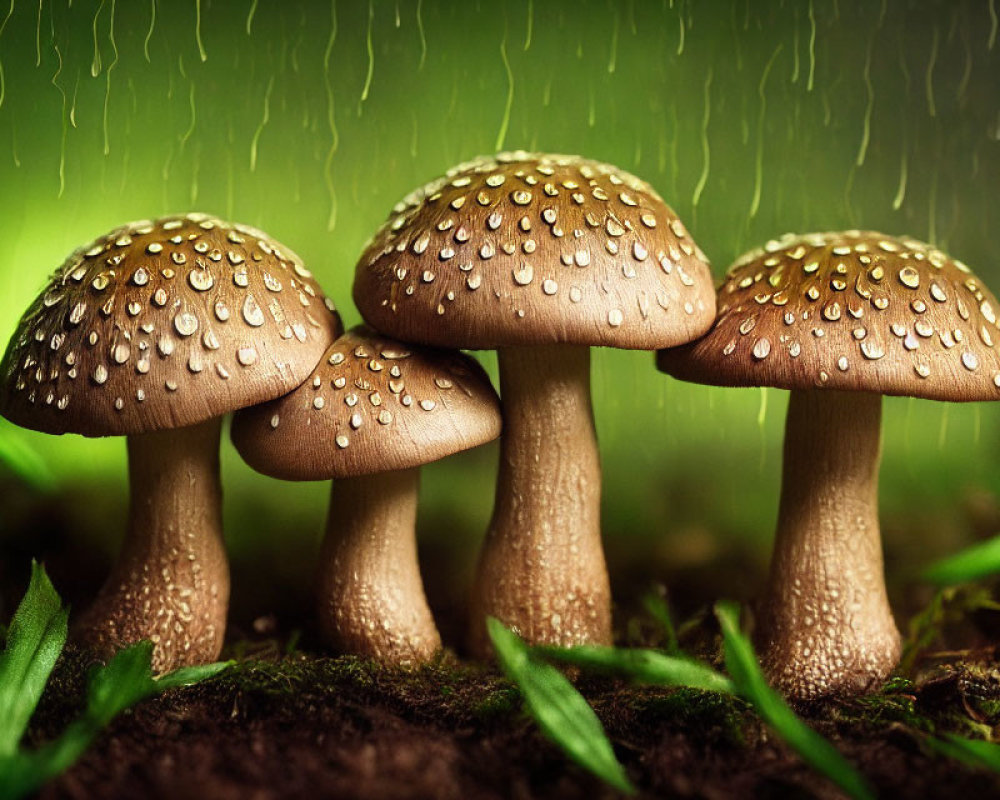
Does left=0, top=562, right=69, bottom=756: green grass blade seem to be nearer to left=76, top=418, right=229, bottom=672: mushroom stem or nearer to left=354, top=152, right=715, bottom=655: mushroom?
left=76, top=418, right=229, bottom=672: mushroom stem

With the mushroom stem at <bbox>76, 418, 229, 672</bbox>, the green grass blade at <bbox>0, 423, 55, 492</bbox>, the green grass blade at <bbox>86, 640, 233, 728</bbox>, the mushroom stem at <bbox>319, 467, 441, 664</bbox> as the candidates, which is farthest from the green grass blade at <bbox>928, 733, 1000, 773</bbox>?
the green grass blade at <bbox>0, 423, 55, 492</bbox>

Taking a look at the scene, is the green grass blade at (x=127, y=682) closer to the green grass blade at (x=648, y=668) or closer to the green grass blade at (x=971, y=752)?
the green grass blade at (x=648, y=668)

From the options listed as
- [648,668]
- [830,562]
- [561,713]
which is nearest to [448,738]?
[561,713]

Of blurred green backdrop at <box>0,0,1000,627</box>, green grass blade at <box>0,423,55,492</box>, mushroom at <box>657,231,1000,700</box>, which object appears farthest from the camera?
blurred green backdrop at <box>0,0,1000,627</box>

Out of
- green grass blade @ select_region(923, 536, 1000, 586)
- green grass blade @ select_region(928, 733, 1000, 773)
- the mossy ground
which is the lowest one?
the mossy ground

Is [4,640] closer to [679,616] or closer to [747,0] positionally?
[679,616]

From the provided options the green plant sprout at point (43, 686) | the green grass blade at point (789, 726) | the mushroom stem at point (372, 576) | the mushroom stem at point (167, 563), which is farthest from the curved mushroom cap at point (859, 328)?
the green plant sprout at point (43, 686)

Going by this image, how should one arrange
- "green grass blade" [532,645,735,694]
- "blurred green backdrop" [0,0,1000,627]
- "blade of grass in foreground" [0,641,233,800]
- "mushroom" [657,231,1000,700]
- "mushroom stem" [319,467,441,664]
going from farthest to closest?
"blurred green backdrop" [0,0,1000,627]
"mushroom stem" [319,467,441,664]
"mushroom" [657,231,1000,700]
"green grass blade" [532,645,735,694]
"blade of grass in foreground" [0,641,233,800]
